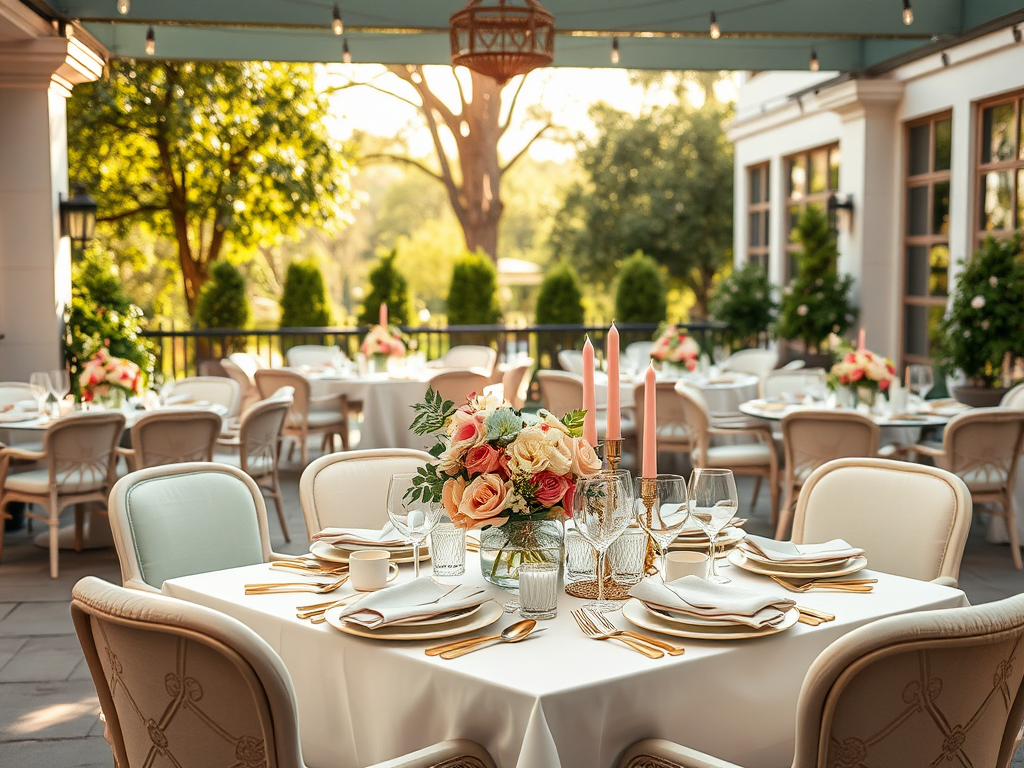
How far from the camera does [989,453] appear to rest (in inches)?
205

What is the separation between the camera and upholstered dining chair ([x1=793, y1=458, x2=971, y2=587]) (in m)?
2.71

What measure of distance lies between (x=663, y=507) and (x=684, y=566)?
0.18m

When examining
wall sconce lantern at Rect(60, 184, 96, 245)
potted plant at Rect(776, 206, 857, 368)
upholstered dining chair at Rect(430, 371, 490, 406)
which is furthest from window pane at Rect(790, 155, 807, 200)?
wall sconce lantern at Rect(60, 184, 96, 245)

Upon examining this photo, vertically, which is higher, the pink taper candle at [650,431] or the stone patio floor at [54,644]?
the pink taper candle at [650,431]

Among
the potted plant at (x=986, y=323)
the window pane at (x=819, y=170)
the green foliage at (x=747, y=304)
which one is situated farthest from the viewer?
the green foliage at (x=747, y=304)

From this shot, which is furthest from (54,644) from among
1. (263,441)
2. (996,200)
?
(996,200)

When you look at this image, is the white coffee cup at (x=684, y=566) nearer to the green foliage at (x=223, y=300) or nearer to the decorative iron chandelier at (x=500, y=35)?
the decorative iron chandelier at (x=500, y=35)

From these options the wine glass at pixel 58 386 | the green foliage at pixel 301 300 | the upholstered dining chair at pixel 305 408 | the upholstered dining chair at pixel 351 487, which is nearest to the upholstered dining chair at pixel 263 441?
the wine glass at pixel 58 386

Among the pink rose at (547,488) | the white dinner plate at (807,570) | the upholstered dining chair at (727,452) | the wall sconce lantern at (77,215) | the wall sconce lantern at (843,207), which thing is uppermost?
the wall sconce lantern at (843,207)

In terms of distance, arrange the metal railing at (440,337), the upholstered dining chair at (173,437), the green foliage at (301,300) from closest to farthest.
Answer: the upholstered dining chair at (173,437) → the metal railing at (440,337) → the green foliage at (301,300)

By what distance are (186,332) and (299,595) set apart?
8.48m

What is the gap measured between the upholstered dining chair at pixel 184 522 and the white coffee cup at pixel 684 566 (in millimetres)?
1063

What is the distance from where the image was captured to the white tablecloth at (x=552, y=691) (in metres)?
1.73

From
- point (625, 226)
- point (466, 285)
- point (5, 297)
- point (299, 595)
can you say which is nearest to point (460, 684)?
point (299, 595)
